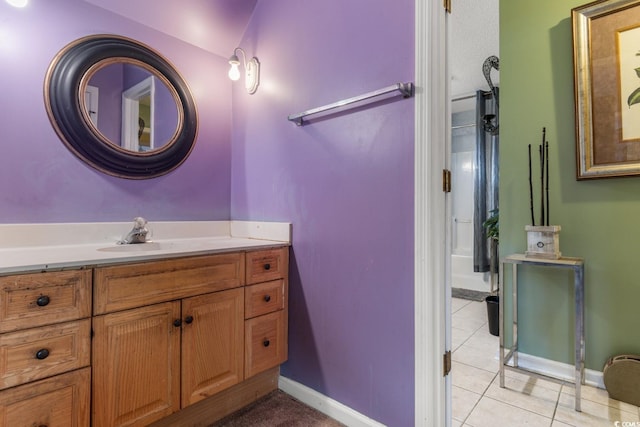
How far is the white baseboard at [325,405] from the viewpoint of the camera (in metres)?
1.40

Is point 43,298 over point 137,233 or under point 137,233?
under

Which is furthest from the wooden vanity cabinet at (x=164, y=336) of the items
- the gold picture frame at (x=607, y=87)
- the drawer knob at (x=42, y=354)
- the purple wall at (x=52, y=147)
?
the gold picture frame at (x=607, y=87)

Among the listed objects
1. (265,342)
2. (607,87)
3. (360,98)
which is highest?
(607,87)

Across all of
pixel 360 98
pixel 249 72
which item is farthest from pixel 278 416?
pixel 249 72

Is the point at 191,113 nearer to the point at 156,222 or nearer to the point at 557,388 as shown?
the point at 156,222

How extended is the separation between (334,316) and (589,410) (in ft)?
4.47

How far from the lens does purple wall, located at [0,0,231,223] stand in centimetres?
136

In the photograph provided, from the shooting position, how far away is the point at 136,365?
117 cm

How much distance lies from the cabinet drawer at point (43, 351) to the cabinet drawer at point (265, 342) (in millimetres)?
665

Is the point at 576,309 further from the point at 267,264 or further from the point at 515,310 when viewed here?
the point at 267,264

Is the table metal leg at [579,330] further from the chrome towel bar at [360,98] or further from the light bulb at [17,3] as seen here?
the light bulb at [17,3]

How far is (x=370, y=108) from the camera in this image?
4.57 ft

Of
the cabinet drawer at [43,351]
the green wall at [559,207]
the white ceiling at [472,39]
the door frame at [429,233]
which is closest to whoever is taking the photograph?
the cabinet drawer at [43,351]

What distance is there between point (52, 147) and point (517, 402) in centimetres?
263
